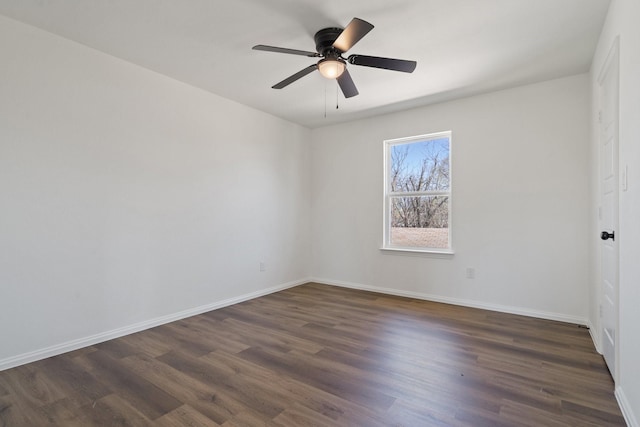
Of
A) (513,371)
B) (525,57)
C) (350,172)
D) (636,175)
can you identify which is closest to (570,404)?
(513,371)

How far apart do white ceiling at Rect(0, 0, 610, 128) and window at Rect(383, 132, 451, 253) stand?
906 millimetres

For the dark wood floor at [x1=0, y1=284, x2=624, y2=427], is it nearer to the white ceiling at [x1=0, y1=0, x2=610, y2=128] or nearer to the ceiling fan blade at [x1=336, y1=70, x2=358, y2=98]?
the ceiling fan blade at [x1=336, y1=70, x2=358, y2=98]

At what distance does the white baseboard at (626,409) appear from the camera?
1.57 m

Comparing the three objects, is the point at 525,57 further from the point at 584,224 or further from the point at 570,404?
the point at 570,404

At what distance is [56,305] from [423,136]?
4286 mm

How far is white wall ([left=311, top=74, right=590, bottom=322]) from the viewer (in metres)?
3.28

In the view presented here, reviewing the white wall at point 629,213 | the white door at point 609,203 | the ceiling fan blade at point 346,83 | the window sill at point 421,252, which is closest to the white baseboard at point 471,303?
the window sill at point 421,252

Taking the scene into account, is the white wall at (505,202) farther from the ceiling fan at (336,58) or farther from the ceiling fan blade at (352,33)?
the ceiling fan blade at (352,33)

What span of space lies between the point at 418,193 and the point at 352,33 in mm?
2731

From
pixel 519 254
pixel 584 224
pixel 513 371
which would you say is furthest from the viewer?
pixel 519 254

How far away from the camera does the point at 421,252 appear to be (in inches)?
166

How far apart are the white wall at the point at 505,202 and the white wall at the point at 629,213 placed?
1.51 m

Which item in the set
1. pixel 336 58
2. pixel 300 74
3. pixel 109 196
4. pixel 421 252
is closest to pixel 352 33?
pixel 336 58

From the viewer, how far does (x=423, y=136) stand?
4258 millimetres
